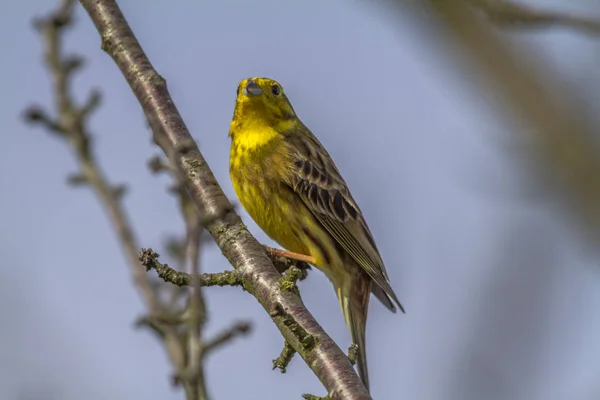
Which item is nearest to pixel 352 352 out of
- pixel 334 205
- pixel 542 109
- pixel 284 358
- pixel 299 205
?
pixel 284 358

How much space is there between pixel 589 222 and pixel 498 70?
2.11ft

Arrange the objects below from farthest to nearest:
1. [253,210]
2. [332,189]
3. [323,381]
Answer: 1. [332,189]
2. [253,210]
3. [323,381]

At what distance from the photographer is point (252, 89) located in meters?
7.15

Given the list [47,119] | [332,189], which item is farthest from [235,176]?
[47,119]

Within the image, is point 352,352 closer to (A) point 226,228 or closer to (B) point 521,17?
(A) point 226,228

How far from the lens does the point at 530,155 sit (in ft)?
10.4

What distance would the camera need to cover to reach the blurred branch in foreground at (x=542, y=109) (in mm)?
2770

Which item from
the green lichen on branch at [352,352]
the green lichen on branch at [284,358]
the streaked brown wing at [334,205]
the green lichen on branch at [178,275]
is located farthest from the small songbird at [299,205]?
the green lichen on branch at [352,352]

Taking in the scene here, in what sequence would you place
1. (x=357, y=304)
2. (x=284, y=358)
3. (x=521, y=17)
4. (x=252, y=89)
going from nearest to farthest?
(x=521, y=17)
(x=284, y=358)
(x=357, y=304)
(x=252, y=89)

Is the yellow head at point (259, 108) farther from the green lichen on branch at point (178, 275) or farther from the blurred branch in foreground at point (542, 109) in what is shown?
the blurred branch in foreground at point (542, 109)

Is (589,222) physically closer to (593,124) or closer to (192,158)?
(593,124)

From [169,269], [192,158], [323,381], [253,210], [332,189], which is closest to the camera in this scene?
[323,381]

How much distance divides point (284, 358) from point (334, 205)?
10.1 ft

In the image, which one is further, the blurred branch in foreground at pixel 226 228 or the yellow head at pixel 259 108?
the yellow head at pixel 259 108
